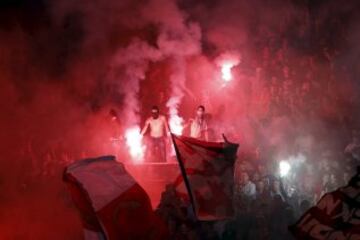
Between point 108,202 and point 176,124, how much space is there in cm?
1049

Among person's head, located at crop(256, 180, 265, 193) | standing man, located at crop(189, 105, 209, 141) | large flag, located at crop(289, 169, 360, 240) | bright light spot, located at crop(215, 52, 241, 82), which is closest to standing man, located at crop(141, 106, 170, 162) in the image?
standing man, located at crop(189, 105, 209, 141)

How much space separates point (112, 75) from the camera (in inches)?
728

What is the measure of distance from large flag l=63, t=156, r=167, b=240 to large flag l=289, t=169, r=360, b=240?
1.87 metres

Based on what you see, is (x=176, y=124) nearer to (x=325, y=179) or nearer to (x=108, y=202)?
(x=325, y=179)

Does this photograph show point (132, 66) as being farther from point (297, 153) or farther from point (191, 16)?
point (297, 153)

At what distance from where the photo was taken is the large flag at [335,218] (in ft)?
18.9

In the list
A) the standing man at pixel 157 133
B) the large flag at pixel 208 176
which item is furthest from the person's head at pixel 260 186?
the large flag at pixel 208 176

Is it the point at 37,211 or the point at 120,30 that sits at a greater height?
the point at 120,30

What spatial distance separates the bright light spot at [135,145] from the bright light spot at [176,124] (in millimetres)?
1178

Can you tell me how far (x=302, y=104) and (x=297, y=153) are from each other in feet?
5.83

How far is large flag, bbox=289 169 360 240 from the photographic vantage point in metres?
5.77

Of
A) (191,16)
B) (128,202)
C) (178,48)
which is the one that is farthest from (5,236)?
(191,16)

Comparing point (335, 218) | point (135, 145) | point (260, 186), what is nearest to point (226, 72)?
point (135, 145)

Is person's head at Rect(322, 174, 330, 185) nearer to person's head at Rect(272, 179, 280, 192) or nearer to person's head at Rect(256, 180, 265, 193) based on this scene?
person's head at Rect(272, 179, 280, 192)
